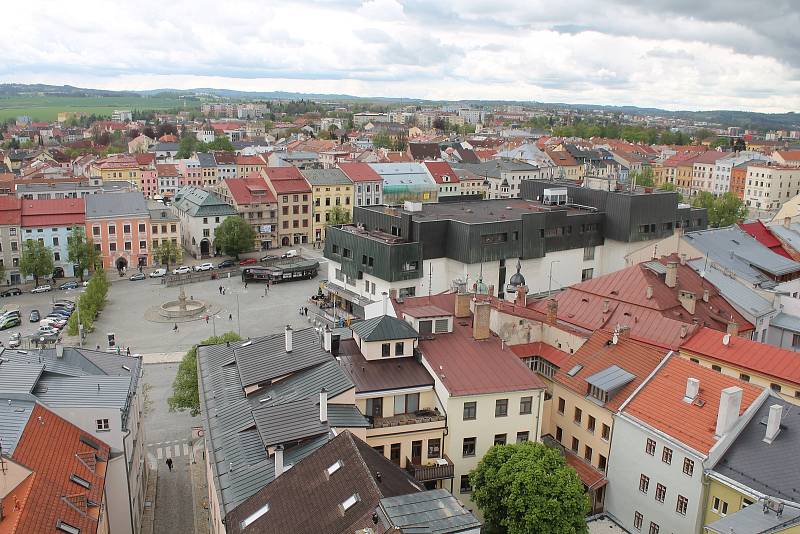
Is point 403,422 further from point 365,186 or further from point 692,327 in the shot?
point 365,186

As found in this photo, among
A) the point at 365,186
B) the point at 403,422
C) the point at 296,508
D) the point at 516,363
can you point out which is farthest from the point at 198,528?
the point at 365,186

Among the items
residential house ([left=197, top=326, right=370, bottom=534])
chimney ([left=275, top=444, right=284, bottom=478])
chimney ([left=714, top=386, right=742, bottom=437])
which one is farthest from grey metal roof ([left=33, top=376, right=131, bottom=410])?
chimney ([left=714, top=386, right=742, bottom=437])

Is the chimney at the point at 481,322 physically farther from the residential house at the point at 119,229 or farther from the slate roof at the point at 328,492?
the residential house at the point at 119,229

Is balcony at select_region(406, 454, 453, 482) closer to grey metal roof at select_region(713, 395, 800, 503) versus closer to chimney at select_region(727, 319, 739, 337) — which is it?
grey metal roof at select_region(713, 395, 800, 503)

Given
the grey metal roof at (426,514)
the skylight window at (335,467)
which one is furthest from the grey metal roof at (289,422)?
the grey metal roof at (426,514)

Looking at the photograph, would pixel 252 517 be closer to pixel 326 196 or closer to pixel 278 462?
pixel 278 462
